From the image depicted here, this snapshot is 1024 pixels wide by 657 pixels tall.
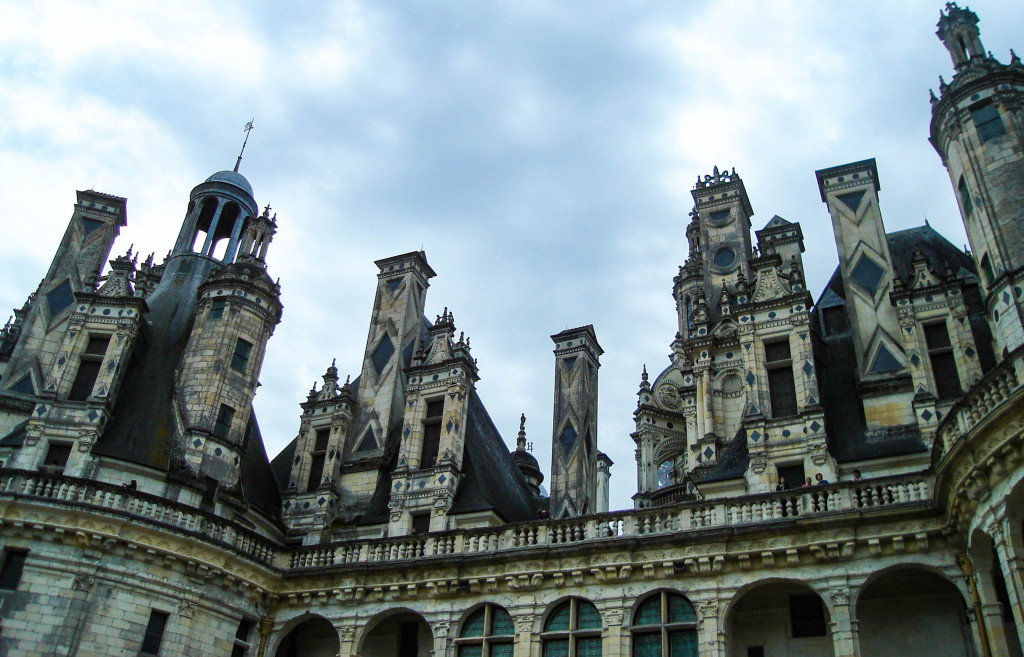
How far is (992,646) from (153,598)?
1803 centimetres

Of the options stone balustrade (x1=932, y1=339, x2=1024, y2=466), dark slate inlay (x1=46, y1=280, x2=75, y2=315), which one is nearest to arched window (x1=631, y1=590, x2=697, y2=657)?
stone balustrade (x1=932, y1=339, x2=1024, y2=466)

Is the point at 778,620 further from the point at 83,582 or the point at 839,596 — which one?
the point at 83,582

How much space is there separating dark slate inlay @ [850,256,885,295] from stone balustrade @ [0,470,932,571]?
769 centimetres

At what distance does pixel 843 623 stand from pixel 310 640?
47.4 ft

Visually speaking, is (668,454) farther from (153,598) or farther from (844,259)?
(153,598)

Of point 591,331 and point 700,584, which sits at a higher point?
point 591,331

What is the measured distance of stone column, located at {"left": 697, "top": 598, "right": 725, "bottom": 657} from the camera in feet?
60.3

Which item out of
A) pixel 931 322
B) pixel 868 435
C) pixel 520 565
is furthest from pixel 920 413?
pixel 520 565

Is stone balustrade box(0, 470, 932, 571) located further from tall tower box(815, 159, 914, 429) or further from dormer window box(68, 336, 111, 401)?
dormer window box(68, 336, 111, 401)

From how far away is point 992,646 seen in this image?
15344 millimetres

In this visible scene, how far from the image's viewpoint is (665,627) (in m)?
19.1

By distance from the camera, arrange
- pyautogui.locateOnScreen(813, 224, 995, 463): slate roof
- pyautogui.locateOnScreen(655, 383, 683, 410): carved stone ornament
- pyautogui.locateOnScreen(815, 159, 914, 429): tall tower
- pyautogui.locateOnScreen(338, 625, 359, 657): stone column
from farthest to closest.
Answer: pyautogui.locateOnScreen(655, 383, 683, 410): carved stone ornament < pyautogui.locateOnScreen(815, 159, 914, 429): tall tower < pyautogui.locateOnScreen(338, 625, 359, 657): stone column < pyautogui.locateOnScreen(813, 224, 995, 463): slate roof

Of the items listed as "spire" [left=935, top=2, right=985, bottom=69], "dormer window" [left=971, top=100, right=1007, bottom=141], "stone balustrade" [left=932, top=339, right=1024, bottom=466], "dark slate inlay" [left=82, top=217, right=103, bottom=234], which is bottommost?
"stone balustrade" [left=932, top=339, right=1024, bottom=466]

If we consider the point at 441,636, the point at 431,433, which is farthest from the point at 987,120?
the point at 441,636
